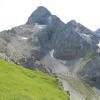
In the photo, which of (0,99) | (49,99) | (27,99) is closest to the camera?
(0,99)

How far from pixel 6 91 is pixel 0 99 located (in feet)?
35.1

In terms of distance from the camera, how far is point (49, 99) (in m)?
61.7

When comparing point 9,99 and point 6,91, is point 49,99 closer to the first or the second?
point 6,91

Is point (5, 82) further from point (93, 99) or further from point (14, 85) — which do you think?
point (93, 99)

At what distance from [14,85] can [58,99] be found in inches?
377

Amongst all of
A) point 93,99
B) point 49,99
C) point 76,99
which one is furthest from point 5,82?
point 93,99

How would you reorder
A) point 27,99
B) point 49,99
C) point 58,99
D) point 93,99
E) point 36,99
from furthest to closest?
1. point 93,99
2. point 58,99
3. point 49,99
4. point 36,99
5. point 27,99

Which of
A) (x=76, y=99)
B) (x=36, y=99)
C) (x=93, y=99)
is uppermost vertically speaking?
(x=36, y=99)

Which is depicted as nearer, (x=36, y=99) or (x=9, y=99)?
(x=9, y=99)

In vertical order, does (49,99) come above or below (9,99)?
below

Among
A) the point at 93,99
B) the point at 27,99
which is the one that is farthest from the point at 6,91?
the point at 93,99

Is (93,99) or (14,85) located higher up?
(14,85)

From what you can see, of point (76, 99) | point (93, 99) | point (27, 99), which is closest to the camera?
point (27, 99)

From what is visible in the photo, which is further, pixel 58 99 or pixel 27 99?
pixel 58 99
